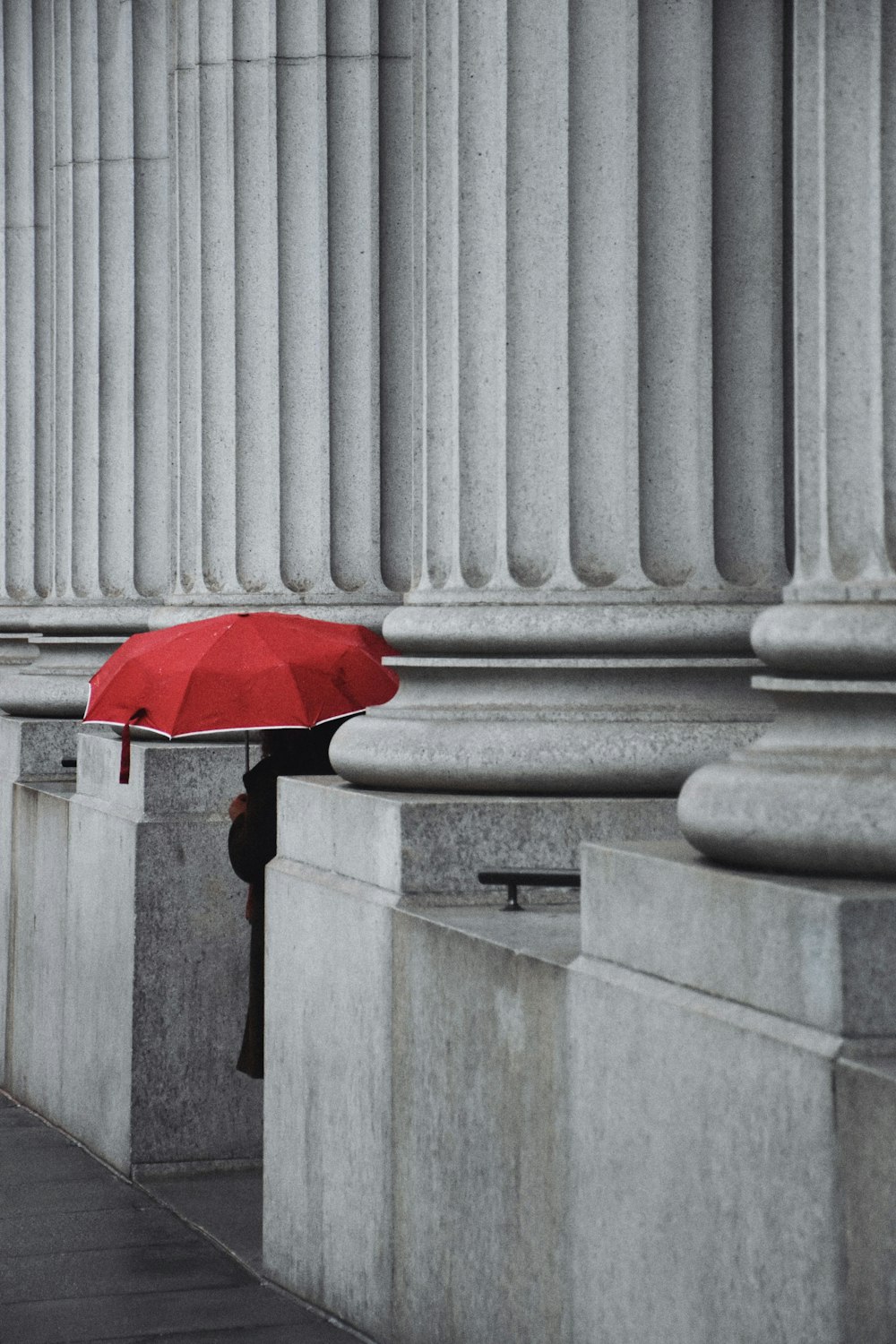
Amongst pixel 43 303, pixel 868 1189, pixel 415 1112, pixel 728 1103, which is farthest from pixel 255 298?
pixel 868 1189

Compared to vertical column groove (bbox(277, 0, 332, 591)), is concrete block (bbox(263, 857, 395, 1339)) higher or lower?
lower

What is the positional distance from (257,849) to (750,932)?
5.81 m

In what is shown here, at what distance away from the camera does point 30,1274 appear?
1091cm

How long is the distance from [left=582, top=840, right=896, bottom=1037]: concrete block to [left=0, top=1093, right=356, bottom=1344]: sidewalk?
3039 mm

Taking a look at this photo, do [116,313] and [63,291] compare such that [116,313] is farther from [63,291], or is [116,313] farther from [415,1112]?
[415,1112]

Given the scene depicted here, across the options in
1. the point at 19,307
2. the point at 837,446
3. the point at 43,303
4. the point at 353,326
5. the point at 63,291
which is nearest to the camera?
the point at 837,446

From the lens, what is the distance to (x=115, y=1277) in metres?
10.9

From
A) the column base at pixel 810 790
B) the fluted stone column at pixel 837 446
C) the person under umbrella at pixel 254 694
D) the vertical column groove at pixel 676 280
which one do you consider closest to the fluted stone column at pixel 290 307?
the person under umbrella at pixel 254 694

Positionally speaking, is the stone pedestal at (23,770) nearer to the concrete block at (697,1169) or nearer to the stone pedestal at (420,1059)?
the stone pedestal at (420,1059)

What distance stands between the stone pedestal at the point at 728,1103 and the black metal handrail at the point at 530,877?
102cm

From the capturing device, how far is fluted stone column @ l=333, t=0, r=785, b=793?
9.77m

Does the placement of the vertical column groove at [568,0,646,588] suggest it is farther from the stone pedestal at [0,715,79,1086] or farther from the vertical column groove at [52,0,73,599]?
the vertical column groove at [52,0,73,599]

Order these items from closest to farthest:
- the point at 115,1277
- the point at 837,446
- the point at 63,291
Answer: the point at 837,446 → the point at 115,1277 → the point at 63,291

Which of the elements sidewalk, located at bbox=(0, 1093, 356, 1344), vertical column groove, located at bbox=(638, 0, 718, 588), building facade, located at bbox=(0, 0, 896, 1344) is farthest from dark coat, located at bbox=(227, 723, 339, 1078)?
vertical column groove, located at bbox=(638, 0, 718, 588)
